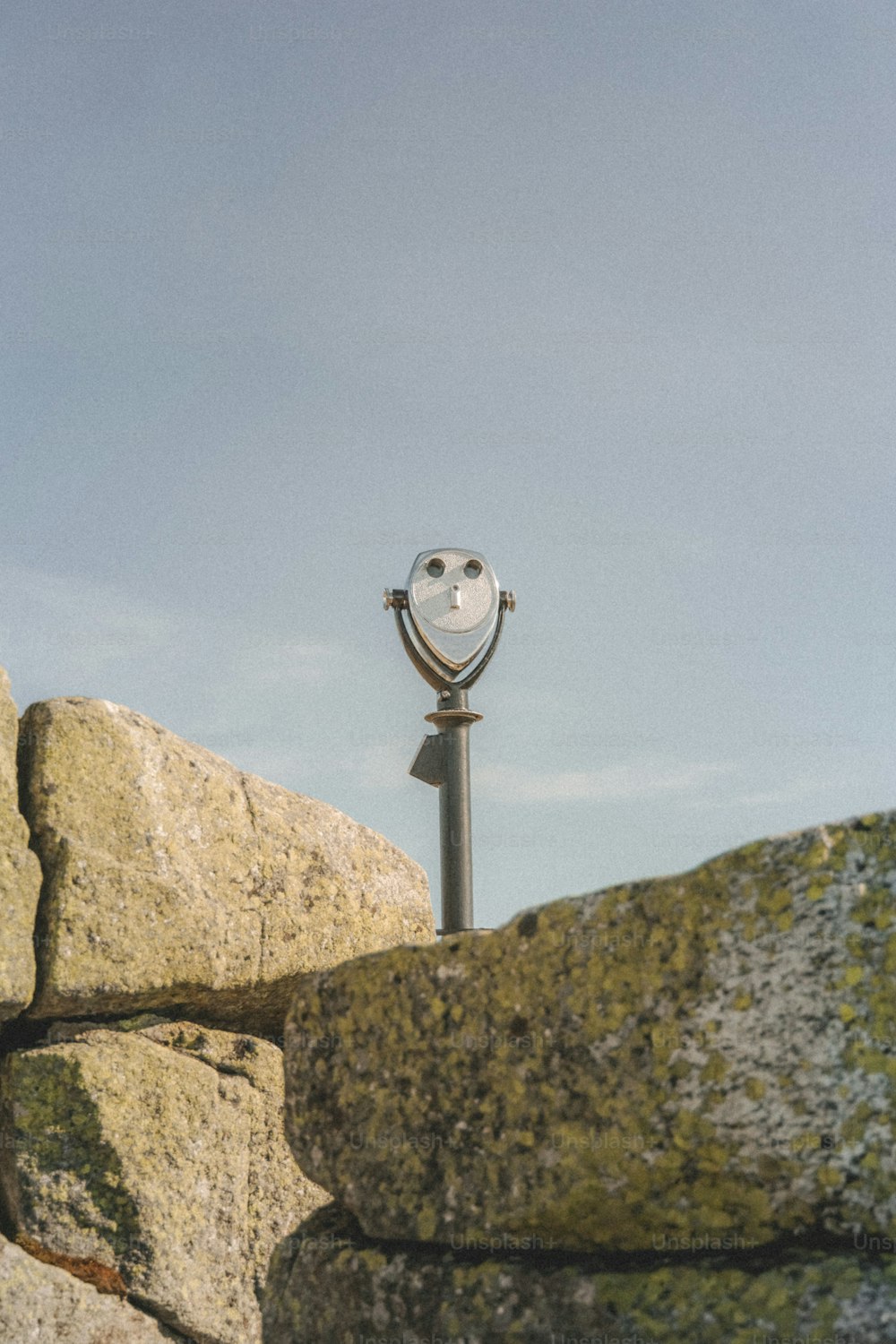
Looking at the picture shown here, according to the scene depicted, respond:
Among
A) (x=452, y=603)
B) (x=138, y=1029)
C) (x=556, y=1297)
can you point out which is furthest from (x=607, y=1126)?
(x=452, y=603)

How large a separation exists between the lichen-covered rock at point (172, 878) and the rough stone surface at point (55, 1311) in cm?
70

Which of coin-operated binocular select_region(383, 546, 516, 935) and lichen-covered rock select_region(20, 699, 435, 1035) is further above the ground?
coin-operated binocular select_region(383, 546, 516, 935)

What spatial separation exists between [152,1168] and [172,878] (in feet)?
2.87

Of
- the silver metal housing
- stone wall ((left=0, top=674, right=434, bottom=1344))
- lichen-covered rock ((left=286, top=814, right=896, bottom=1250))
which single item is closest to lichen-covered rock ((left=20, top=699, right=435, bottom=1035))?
stone wall ((left=0, top=674, right=434, bottom=1344))

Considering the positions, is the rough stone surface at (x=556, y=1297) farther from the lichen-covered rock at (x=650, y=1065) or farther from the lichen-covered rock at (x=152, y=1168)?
the lichen-covered rock at (x=152, y=1168)

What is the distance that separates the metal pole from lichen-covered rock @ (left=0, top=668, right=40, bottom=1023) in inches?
100

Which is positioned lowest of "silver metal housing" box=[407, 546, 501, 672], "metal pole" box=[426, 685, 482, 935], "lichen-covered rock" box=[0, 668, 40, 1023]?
"lichen-covered rock" box=[0, 668, 40, 1023]

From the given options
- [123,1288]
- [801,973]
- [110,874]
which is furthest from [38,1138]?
[801,973]

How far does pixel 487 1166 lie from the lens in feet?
8.02

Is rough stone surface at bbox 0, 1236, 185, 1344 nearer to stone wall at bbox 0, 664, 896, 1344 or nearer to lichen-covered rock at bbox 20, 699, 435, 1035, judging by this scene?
stone wall at bbox 0, 664, 896, 1344

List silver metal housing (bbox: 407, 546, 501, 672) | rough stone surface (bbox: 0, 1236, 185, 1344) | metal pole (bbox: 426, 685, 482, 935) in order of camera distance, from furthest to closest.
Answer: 1. silver metal housing (bbox: 407, 546, 501, 672)
2. metal pole (bbox: 426, 685, 482, 935)
3. rough stone surface (bbox: 0, 1236, 185, 1344)

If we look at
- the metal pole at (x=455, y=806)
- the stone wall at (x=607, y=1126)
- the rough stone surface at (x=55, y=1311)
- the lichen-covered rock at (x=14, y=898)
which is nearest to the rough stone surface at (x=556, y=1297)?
the stone wall at (x=607, y=1126)

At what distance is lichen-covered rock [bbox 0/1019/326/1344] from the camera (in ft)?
12.5

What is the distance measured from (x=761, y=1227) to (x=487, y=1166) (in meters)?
0.52
